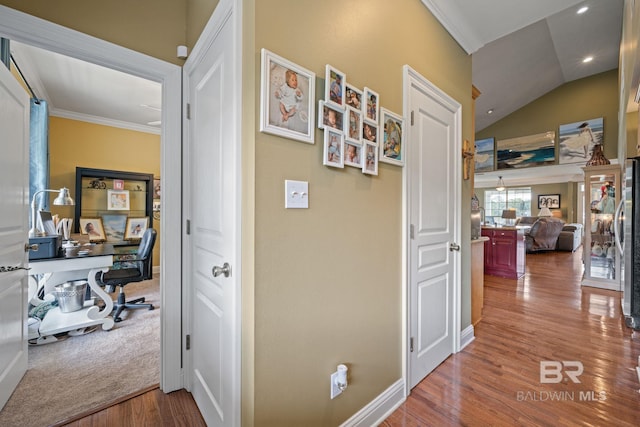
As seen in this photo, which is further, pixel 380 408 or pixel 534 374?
pixel 534 374

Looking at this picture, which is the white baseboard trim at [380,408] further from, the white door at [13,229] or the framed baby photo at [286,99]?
the white door at [13,229]

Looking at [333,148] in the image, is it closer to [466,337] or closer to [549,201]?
[466,337]

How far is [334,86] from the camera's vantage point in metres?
1.26

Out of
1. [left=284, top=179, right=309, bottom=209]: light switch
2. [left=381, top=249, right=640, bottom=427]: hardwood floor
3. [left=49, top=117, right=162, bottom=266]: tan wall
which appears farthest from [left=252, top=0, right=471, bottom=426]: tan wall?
[left=49, top=117, right=162, bottom=266]: tan wall

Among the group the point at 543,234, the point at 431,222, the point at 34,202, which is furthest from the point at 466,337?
the point at 543,234

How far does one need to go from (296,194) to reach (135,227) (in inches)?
180

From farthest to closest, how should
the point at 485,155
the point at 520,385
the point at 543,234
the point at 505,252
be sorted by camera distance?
the point at 485,155
the point at 543,234
the point at 505,252
the point at 520,385

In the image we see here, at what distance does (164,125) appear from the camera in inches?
66.9

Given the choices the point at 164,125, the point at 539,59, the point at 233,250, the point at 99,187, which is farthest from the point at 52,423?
the point at 539,59

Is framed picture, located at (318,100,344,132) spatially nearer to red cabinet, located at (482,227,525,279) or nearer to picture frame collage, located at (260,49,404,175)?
picture frame collage, located at (260,49,404,175)

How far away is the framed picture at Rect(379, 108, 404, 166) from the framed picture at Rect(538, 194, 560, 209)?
12.2 metres

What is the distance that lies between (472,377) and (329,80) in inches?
85.8

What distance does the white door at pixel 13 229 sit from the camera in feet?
4.97

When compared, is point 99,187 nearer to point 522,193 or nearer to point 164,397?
point 164,397
